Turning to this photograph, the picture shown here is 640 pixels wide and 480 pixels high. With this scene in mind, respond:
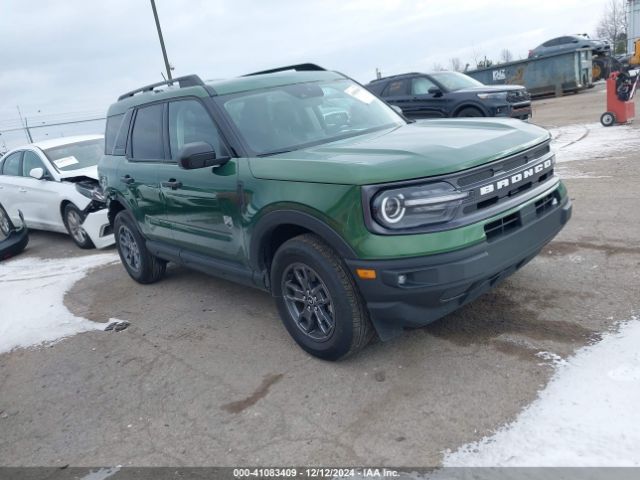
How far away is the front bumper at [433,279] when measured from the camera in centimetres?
297

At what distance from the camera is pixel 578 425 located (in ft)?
8.89

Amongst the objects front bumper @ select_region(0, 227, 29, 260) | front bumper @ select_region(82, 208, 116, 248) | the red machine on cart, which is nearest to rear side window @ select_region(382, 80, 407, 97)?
the red machine on cart

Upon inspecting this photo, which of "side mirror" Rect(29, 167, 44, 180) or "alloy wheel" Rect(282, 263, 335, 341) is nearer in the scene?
"alloy wheel" Rect(282, 263, 335, 341)

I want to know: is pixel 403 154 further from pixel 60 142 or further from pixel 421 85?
pixel 421 85

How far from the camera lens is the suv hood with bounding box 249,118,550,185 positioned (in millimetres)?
3049

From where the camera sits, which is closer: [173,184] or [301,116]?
[301,116]

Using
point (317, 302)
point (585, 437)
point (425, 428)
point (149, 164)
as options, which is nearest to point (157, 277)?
point (149, 164)

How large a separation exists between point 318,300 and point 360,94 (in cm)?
215

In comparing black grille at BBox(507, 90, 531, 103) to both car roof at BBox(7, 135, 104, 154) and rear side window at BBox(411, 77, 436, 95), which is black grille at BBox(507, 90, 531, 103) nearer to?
rear side window at BBox(411, 77, 436, 95)

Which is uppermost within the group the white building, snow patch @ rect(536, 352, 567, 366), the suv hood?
the white building

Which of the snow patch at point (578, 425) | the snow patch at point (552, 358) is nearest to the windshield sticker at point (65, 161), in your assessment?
the snow patch at point (552, 358)

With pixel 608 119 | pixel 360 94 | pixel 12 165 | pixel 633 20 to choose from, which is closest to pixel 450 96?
pixel 608 119

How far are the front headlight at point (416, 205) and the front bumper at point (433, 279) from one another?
0.21 m

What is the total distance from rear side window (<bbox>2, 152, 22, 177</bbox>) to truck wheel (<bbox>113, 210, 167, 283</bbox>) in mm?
4117
